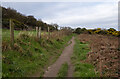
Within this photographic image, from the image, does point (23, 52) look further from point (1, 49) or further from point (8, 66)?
point (8, 66)

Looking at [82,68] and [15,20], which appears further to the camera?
[15,20]

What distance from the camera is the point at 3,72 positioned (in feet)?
18.7

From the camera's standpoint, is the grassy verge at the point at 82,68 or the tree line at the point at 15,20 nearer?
the grassy verge at the point at 82,68

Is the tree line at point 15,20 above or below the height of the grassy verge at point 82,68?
above

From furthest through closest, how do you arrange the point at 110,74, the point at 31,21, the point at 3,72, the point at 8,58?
1. the point at 31,21
2. the point at 8,58
3. the point at 110,74
4. the point at 3,72

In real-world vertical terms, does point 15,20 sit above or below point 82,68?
above

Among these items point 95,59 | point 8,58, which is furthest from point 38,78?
point 95,59

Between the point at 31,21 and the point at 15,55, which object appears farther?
the point at 31,21

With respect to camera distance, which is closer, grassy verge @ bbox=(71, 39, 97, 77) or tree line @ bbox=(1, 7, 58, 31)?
grassy verge @ bbox=(71, 39, 97, 77)

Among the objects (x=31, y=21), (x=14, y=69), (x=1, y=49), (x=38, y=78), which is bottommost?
(x=38, y=78)

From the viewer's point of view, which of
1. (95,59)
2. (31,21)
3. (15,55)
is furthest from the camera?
(31,21)

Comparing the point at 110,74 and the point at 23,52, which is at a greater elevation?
the point at 23,52

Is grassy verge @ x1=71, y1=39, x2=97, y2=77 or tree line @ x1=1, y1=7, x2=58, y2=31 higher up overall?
tree line @ x1=1, y1=7, x2=58, y2=31

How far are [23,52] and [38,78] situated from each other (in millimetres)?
2894
